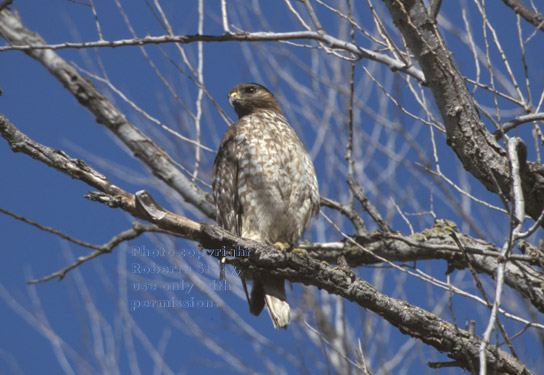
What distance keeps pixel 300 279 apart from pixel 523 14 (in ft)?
7.64

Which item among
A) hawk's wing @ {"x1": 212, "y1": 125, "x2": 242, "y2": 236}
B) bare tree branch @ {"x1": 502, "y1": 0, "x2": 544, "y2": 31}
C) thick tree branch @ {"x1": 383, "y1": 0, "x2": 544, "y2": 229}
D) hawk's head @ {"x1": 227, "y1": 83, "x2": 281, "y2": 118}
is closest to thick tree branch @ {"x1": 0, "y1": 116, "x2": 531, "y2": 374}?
thick tree branch @ {"x1": 383, "y1": 0, "x2": 544, "y2": 229}

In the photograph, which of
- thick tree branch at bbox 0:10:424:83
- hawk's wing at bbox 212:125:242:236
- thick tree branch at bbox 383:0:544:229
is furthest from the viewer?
hawk's wing at bbox 212:125:242:236

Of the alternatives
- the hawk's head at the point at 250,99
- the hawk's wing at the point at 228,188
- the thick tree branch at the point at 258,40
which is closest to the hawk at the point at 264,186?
the hawk's wing at the point at 228,188

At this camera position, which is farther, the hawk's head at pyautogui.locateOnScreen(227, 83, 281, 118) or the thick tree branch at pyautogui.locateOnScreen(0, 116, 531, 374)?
the hawk's head at pyautogui.locateOnScreen(227, 83, 281, 118)

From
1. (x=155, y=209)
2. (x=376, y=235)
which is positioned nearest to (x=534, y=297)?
(x=376, y=235)

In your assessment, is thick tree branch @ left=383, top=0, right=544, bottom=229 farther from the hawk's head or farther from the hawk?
the hawk's head

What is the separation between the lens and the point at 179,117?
6469mm

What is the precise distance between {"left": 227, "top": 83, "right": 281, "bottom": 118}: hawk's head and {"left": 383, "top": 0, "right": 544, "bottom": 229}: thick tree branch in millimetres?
2638

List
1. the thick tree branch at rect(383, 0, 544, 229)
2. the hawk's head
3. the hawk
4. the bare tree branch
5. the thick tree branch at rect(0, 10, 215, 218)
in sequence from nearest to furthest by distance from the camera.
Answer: the thick tree branch at rect(383, 0, 544, 229), the bare tree branch, the hawk, the thick tree branch at rect(0, 10, 215, 218), the hawk's head

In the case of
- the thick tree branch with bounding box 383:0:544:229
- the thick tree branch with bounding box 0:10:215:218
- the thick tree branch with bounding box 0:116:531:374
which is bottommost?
the thick tree branch with bounding box 0:116:531:374

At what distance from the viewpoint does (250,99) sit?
19.0 feet

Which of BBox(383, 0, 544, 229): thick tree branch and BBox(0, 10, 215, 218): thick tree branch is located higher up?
BBox(0, 10, 215, 218): thick tree branch

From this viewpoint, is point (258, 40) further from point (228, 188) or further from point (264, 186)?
point (228, 188)

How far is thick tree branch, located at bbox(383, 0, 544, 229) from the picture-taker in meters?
3.21
